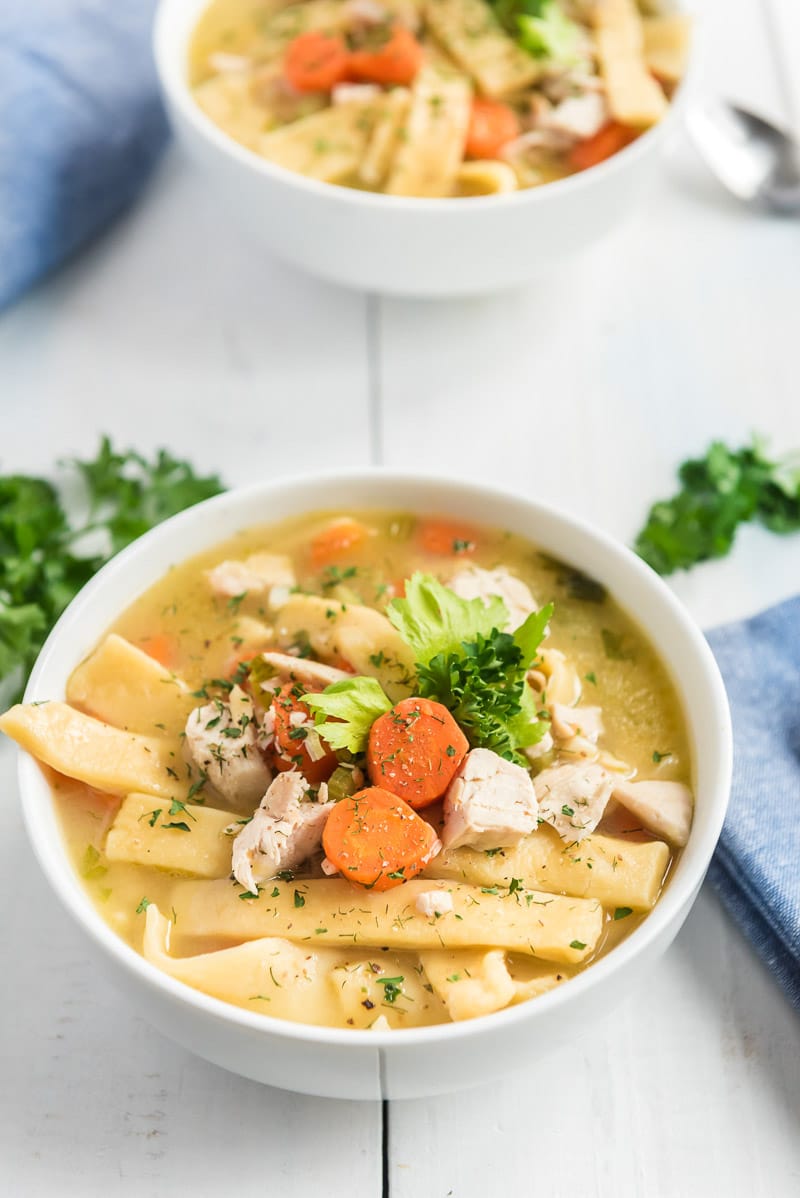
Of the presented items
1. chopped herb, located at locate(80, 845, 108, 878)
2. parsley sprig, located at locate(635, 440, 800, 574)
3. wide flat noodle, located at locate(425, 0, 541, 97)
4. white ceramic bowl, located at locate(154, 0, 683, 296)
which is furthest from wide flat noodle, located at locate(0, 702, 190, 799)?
wide flat noodle, located at locate(425, 0, 541, 97)

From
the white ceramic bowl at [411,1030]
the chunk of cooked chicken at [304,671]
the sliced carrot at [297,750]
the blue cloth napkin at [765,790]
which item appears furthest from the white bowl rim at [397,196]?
the sliced carrot at [297,750]

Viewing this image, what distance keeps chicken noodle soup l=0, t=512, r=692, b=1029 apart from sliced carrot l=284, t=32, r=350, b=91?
1.90 metres

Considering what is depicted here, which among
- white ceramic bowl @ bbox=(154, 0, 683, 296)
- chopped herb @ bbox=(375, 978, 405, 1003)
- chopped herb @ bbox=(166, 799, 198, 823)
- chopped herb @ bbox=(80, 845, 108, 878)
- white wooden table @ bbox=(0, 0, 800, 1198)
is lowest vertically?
white wooden table @ bbox=(0, 0, 800, 1198)

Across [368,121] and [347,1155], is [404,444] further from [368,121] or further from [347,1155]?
[347,1155]

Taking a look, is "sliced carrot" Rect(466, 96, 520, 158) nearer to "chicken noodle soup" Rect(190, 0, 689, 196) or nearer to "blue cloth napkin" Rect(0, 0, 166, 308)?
"chicken noodle soup" Rect(190, 0, 689, 196)

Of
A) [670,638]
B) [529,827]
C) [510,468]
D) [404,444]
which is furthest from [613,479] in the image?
[529,827]

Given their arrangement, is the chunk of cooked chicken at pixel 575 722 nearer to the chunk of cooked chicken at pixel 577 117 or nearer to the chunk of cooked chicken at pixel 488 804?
the chunk of cooked chicken at pixel 488 804

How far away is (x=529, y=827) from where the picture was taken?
2439mm

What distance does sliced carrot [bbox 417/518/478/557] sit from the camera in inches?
120

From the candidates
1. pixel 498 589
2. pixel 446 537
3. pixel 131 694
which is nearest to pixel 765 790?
pixel 498 589

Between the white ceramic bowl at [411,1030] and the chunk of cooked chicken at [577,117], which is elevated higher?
the chunk of cooked chicken at [577,117]

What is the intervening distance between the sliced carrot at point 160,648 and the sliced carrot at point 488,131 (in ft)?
6.21

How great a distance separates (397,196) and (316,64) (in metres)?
0.60

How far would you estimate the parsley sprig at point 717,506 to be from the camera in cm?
353
